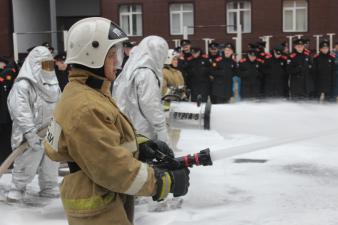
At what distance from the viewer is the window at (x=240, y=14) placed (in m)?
20.8

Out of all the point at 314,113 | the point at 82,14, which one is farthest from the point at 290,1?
the point at 314,113

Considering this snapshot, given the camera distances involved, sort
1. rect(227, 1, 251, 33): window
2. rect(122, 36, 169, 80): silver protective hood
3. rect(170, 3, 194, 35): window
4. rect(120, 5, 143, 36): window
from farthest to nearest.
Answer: rect(120, 5, 143, 36): window → rect(170, 3, 194, 35): window → rect(227, 1, 251, 33): window → rect(122, 36, 169, 80): silver protective hood

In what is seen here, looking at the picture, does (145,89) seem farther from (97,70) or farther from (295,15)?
(295,15)

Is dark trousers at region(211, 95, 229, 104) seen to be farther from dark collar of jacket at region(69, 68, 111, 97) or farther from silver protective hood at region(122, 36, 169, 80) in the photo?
dark collar of jacket at region(69, 68, 111, 97)

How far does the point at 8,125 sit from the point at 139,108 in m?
2.83

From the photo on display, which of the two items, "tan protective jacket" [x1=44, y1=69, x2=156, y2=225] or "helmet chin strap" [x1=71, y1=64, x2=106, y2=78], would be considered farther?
"helmet chin strap" [x1=71, y1=64, x2=106, y2=78]

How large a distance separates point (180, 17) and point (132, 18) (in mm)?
1975

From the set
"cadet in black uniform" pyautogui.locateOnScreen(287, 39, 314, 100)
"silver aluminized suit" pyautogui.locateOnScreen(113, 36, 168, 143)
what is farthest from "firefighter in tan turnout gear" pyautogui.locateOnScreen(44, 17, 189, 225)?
"cadet in black uniform" pyautogui.locateOnScreen(287, 39, 314, 100)

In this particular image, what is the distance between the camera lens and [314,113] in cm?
785

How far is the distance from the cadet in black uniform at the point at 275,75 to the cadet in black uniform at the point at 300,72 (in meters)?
0.17

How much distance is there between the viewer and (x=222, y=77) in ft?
41.8

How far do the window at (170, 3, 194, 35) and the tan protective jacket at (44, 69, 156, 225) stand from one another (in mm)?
18811

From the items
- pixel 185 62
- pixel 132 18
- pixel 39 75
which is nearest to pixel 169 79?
pixel 39 75

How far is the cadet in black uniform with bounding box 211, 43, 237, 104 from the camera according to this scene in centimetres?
1273
